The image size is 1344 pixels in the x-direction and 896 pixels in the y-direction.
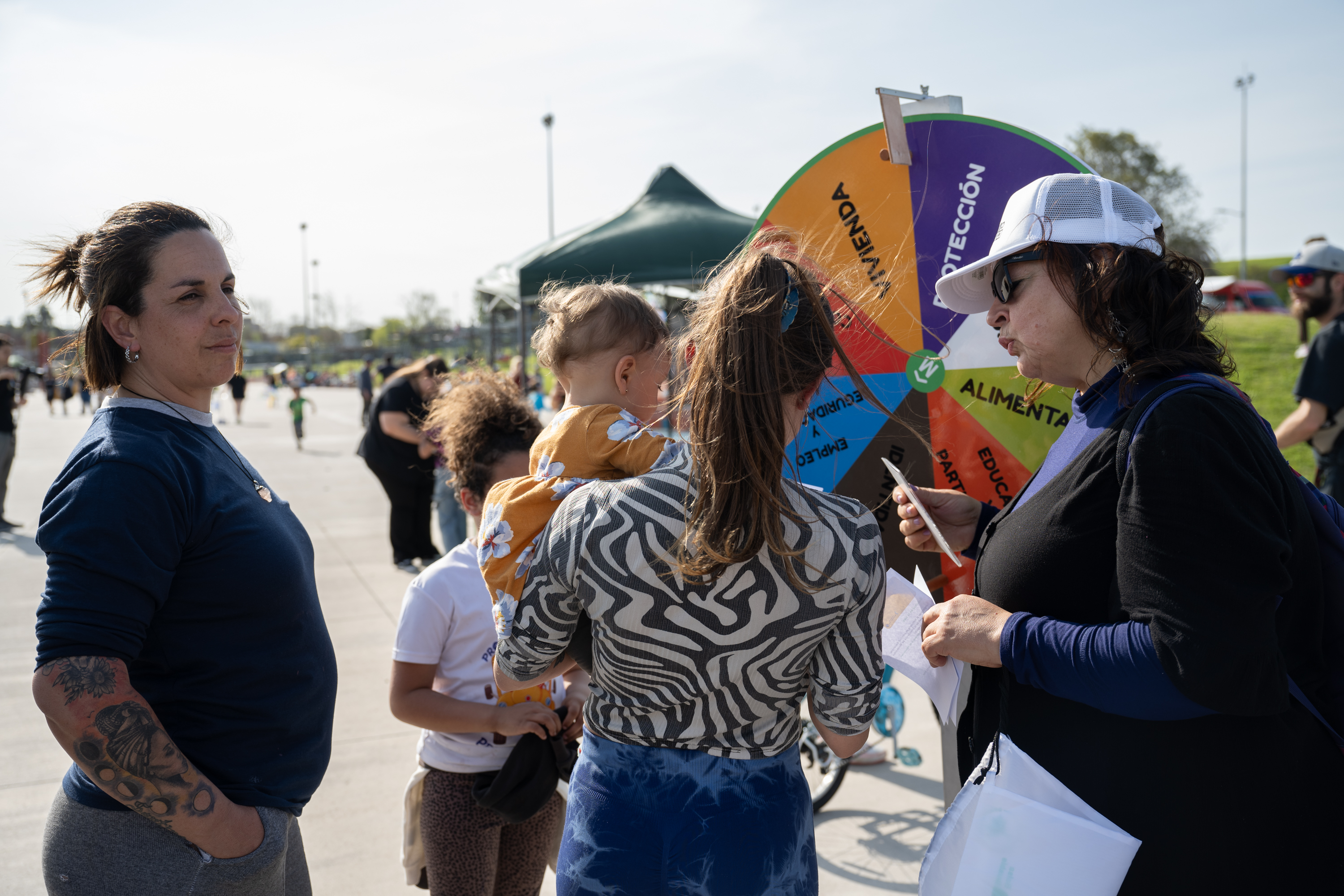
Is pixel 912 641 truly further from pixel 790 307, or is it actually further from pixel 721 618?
pixel 790 307

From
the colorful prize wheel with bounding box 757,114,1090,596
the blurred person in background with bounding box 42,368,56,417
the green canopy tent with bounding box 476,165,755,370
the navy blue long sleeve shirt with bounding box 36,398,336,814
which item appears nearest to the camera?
the navy blue long sleeve shirt with bounding box 36,398,336,814

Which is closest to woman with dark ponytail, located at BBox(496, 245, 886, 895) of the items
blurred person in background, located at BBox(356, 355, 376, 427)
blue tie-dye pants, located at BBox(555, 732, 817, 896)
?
blue tie-dye pants, located at BBox(555, 732, 817, 896)

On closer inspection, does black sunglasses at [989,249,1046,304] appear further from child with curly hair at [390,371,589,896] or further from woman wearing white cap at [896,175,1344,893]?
child with curly hair at [390,371,589,896]

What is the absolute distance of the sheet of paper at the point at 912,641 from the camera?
161cm

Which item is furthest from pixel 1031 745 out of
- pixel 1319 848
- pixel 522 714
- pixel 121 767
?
pixel 121 767

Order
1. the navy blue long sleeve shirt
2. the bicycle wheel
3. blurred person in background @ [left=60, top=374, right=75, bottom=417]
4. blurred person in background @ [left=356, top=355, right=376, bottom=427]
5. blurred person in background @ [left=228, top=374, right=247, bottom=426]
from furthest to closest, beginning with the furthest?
blurred person in background @ [left=60, top=374, right=75, bottom=417] → blurred person in background @ [left=356, top=355, right=376, bottom=427] → blurred person in background @ [left=228, top=374, right=247, bottom=426] → the bicycle wheel → the navy blue long sleeve shirt

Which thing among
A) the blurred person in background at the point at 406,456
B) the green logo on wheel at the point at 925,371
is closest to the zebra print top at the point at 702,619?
the green logo on wheel at the point at 925,371

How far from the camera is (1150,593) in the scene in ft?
3.99

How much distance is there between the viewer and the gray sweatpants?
1.41 m

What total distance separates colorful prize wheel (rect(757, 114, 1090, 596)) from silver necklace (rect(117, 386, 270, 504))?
1200mm

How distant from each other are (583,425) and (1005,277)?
80 cm

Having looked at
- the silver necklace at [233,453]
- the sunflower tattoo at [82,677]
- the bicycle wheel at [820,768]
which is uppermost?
the silver necklace at [233,453]

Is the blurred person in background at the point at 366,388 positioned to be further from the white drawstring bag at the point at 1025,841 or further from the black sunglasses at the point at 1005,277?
the white drawstring bag at the point at 1025,841

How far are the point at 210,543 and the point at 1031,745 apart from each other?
143 cm
